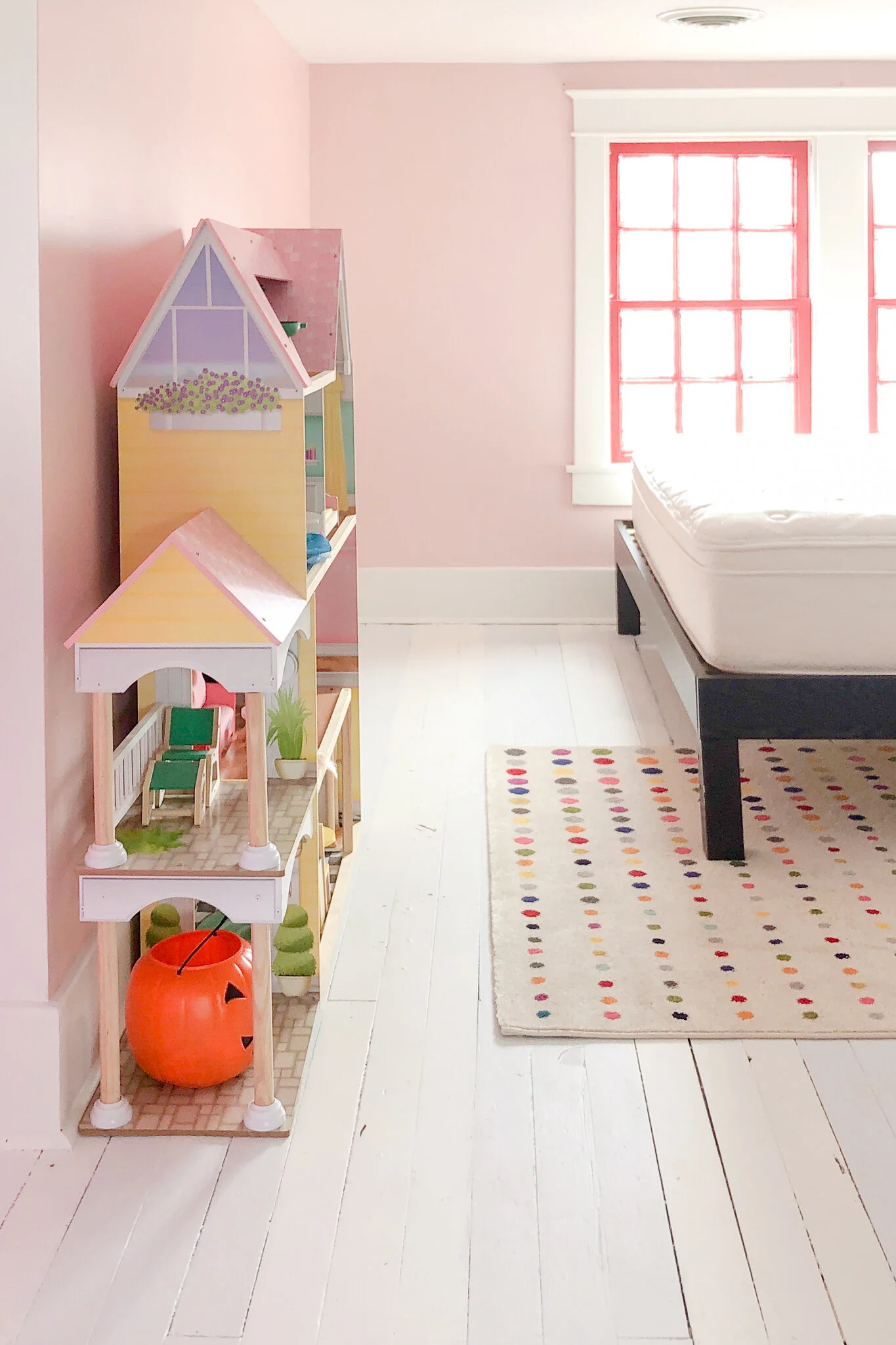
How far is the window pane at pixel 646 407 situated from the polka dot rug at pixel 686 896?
225cm

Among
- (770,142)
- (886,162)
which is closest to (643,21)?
(770,142)

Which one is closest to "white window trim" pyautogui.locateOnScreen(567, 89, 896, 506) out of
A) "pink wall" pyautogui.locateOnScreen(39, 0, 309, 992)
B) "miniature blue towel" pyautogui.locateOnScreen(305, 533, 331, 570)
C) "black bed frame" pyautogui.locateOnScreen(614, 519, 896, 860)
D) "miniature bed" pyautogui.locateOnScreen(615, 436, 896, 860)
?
"miniature bed" pyautogui.locateOnScreen(615, 436, 896, 860)

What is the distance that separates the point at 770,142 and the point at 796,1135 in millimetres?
4731

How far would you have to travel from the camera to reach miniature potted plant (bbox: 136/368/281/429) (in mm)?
2238

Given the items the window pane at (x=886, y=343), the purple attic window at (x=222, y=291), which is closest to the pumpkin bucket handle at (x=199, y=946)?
the purple attic window at (x=222, y=291)

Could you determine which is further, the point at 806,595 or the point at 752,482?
the point at 752,482

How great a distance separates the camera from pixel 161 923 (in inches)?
97.1

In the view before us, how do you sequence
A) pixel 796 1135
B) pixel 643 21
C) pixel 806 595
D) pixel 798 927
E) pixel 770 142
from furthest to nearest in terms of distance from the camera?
1. pixel 770 142
2. pixel 643 21
3. pixel 806 595
4. pixel 798 927
5. pixel 796 1135

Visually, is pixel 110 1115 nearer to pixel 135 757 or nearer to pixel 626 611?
pixel 135 757

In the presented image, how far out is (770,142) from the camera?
5695 mm

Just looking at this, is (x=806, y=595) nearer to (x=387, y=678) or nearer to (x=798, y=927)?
(x=798, y=927)

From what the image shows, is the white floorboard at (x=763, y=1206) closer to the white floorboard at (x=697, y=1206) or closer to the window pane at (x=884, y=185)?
the white floorboard at (x=697, y=1206)

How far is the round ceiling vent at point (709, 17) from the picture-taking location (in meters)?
4.69

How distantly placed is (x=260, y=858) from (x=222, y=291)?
3.07 ft
